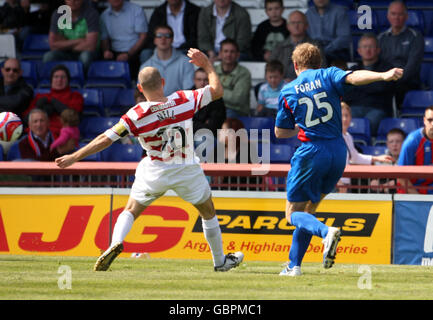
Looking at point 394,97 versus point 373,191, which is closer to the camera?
point 373,191

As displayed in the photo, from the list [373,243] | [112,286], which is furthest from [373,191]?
[112,286]

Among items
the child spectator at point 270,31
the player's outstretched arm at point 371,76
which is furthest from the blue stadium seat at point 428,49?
the player's outstretched arm at point 371,76

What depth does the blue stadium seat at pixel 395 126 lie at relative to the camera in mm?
14094

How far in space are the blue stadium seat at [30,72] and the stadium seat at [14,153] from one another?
3.53 m

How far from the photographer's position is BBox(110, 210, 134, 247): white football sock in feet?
28.1

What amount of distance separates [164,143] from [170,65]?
6185 millimetres

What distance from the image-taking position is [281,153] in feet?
42.7

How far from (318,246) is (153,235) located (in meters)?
2.09

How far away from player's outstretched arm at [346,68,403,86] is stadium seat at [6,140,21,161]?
6123mm

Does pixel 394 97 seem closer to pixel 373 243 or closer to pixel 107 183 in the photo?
pixel 373 243

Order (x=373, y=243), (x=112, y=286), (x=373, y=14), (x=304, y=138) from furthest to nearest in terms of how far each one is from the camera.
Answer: (x=373, y=14) < (x=373, y=243) < (x=304, y=138) < (x=112, y=286)

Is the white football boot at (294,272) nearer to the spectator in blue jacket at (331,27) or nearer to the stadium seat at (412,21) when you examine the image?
the spectator in blue jacket at (331,27)
